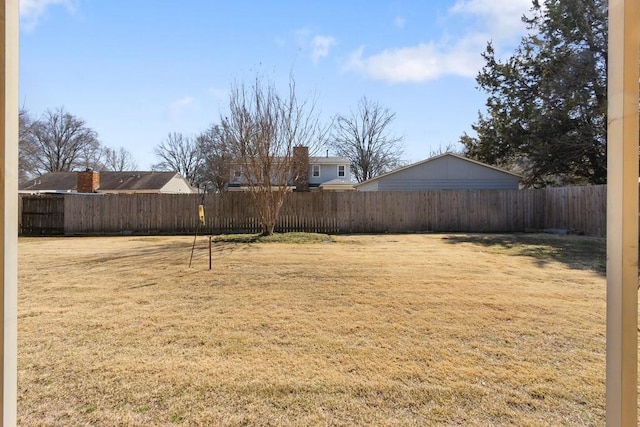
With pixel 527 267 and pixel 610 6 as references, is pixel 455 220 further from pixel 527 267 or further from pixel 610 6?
pixel 610 6

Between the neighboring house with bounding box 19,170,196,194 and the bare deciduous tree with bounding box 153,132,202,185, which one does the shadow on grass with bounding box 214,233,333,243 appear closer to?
the neighboring house with bounding box 19,170,196,194

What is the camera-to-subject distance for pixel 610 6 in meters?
1.29

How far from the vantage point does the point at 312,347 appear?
9.65 feet

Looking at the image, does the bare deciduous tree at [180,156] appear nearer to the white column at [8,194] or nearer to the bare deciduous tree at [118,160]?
the bare deciduous tree at [118,160]

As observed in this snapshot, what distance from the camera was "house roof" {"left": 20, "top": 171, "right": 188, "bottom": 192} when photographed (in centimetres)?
2898

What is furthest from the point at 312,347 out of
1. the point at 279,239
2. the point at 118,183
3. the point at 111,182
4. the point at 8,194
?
the point at 111,182

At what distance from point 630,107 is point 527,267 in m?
6.08

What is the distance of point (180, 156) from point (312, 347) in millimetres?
42402

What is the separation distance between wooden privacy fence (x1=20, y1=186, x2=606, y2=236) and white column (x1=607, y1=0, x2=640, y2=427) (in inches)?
496

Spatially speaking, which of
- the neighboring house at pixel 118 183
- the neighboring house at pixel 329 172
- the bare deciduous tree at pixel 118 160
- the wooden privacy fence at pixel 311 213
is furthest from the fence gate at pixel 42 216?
the bare deciduous tree at pixel 118 160

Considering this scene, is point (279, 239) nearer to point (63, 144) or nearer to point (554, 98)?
point (554, 98)

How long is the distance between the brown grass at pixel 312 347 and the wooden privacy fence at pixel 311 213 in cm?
769

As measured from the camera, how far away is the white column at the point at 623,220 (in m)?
1.21

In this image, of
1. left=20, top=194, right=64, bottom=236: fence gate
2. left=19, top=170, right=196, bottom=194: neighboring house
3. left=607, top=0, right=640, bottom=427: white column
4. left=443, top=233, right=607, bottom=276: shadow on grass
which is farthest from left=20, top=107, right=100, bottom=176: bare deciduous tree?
left=607, top=0, right=640, bottom=427: white column
